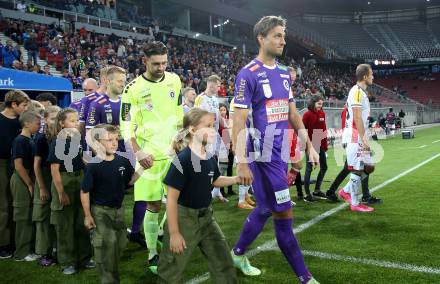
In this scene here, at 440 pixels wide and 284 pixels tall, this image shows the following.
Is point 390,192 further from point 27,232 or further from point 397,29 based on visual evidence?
point 397,29

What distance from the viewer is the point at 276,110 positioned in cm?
377

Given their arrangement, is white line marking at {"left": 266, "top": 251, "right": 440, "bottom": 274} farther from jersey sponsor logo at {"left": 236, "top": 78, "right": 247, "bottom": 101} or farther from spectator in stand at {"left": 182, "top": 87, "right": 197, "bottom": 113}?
spectator in stand at {"left": 182, "top": 87, "right": 197, "bottom": 113}

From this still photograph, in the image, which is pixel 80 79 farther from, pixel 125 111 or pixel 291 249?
pixel 291 249

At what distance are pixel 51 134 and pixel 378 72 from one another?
5691cm

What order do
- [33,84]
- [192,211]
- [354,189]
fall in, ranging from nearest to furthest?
[192,211]
[354,189]
[33,84]

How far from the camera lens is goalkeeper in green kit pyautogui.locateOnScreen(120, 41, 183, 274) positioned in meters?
4.31

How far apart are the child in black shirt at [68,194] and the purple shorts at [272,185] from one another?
6.56 ft

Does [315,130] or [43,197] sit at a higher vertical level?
[315,130]

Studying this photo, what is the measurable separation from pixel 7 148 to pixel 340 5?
56443mm

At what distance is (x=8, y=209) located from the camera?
16.5 feet

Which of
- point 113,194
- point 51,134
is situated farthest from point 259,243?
point 51,134

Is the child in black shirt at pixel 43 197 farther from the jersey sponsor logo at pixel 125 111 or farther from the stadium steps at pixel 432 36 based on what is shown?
the stadium steps at pixel 432 36

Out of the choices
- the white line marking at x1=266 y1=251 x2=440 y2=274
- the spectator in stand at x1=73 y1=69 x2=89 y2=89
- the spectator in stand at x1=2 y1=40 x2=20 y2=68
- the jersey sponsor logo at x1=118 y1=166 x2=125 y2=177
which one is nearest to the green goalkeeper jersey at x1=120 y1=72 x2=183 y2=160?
the jersey sponsor logo at x1=118 y1=166 x2=125 y2=177

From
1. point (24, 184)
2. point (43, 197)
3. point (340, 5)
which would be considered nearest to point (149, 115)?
point (43, 197)
